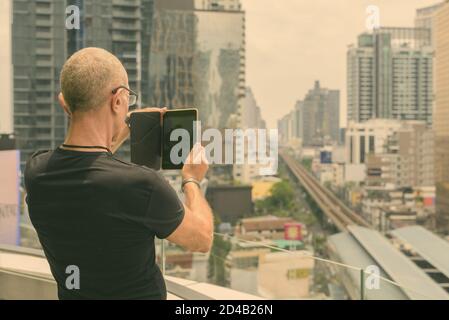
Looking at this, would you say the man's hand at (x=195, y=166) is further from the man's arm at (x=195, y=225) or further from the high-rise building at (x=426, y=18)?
the high-rise building at (x=426, y=18)

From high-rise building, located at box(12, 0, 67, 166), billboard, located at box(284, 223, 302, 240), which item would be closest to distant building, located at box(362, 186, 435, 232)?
billboard, located at box(284, 223, 302, 240)

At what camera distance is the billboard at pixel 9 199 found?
2746mm

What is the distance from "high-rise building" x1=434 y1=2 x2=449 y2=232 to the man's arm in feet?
121

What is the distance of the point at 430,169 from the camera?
4097 centimetres

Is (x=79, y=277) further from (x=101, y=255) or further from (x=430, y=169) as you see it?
(x=430, y=169)

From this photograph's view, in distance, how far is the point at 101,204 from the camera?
0.77 metres

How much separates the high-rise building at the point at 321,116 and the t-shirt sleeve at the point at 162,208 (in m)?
29.7

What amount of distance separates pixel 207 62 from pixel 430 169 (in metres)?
24.9

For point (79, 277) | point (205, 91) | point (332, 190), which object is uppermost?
point (205, 91)

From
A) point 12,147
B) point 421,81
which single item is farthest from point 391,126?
point 12,147

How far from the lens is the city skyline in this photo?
35.9m

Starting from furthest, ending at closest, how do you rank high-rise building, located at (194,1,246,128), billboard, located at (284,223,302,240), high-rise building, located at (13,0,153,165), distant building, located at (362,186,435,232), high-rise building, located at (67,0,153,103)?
distant building, located at (362,186,435,232) < billboard, located at (284,223,302,240) < high-rise building, located at (194,1,246,128) < high-rise building, located at (13,0,153,165) < high-rise building, located at (67,0,153,103)

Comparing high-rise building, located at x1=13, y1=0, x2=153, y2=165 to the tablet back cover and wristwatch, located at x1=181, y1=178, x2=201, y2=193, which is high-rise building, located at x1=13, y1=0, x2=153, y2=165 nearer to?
the tablet back cover

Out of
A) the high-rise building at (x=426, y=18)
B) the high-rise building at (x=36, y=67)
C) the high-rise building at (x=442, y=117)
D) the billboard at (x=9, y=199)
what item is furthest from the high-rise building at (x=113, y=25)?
the high-rise building at (x=426, y=18)
